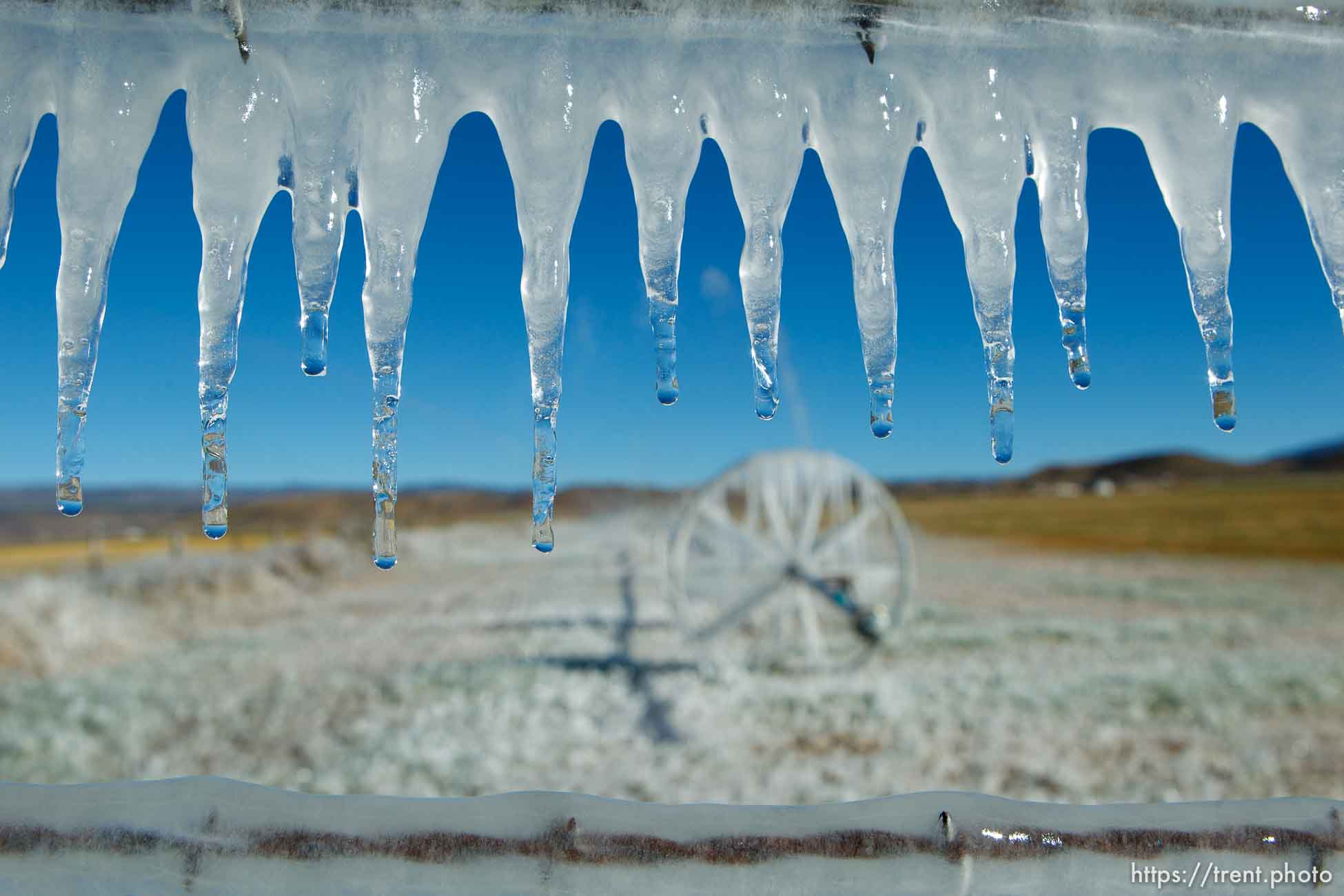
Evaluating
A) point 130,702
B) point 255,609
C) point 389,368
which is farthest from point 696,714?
point 255,609

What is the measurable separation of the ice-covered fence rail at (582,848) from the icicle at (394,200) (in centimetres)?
28

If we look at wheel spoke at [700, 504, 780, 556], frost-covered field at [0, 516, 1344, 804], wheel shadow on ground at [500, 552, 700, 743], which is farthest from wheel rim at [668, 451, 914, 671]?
wheel shadow on ground at [500, 552, 700, 743]

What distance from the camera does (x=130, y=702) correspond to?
6297 mm

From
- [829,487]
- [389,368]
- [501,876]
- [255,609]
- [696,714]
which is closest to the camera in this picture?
[501,876]

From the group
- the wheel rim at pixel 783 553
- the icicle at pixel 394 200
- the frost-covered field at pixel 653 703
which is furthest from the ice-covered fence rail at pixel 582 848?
the wheel rim at pixel 783 553

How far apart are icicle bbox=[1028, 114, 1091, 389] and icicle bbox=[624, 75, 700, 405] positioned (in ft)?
1.28

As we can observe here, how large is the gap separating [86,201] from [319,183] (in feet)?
0.78

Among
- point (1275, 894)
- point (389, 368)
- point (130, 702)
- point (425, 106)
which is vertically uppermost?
point (425, 106)

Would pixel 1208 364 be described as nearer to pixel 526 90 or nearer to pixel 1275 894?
pixel 1275 894

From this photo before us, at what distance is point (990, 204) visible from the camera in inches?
38.2

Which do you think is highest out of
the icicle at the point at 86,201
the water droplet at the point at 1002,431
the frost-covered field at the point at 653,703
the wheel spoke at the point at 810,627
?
the icicle at the point at 86,201

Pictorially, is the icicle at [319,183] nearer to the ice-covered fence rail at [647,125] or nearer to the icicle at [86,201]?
the ice-covered fence rail at [647,125]

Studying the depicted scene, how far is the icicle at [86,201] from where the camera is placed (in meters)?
0.86

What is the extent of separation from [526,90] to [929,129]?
1.41 feet
